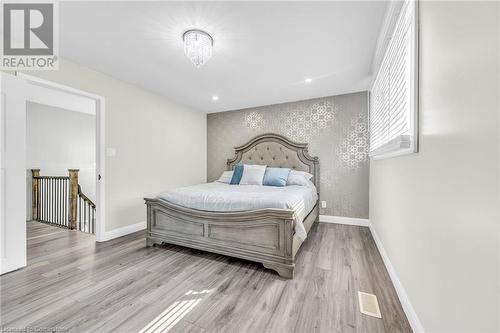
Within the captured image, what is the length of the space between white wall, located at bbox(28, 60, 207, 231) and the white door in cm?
37

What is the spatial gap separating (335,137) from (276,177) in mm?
1287

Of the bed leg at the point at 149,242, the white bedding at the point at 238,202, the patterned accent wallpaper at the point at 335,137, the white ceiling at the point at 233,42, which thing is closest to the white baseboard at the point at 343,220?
the patterned accent wallpaper at the point at 335,137

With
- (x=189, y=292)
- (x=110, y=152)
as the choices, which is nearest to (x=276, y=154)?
(x=110, y=152)

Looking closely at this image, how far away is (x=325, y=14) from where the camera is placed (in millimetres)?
1715

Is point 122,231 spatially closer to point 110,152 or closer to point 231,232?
point 110,152

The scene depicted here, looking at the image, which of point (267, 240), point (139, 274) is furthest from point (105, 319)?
point (267, 240)

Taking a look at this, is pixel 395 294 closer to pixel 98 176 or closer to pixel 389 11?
pixel 389 11

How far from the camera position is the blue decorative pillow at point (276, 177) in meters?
3.39

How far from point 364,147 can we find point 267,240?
248cm

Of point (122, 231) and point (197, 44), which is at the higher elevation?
point (197, 44)

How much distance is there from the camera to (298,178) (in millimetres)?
3443

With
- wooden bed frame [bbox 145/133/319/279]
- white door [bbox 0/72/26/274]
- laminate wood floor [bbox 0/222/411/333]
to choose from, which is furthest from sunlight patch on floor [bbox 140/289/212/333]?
white door [bbox 0/72/26/274]

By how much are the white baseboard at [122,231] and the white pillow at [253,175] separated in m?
1.81

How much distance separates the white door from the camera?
1.97m
